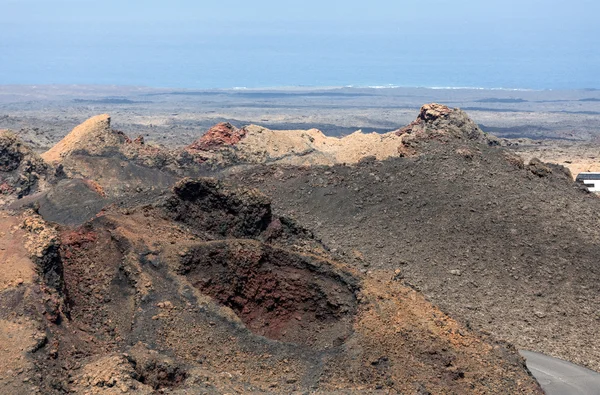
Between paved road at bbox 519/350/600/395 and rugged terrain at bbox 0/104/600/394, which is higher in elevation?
rugged terrain at bbox 0/104/600/394

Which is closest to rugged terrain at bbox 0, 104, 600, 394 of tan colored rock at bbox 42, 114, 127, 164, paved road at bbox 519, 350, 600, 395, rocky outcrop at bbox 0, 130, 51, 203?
paved road at bbox 519, 350, 600, 395

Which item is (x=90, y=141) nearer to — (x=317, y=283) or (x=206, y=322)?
(x=317, y=283)

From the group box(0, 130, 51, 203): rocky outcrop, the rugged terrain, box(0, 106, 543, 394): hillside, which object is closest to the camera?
box(0, 106, 543, 394): hillside

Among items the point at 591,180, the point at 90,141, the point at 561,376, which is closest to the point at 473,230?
the point at 561,376

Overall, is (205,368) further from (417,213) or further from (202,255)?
(417,213)

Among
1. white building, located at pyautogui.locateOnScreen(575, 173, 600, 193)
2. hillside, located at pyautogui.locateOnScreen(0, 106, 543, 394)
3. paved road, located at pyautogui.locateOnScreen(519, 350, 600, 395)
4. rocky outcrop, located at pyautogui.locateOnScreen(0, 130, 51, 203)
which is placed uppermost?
hillside, located at pyautogui.locateOnScreen(0, 106, 543, 394)

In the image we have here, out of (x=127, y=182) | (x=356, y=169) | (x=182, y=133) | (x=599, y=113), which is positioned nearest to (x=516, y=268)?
(x=356, y=169)

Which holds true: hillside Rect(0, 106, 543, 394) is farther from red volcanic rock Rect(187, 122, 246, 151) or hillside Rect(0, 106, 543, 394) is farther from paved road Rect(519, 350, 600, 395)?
red volcanic rock Rect(187, 122, 246, 151)
